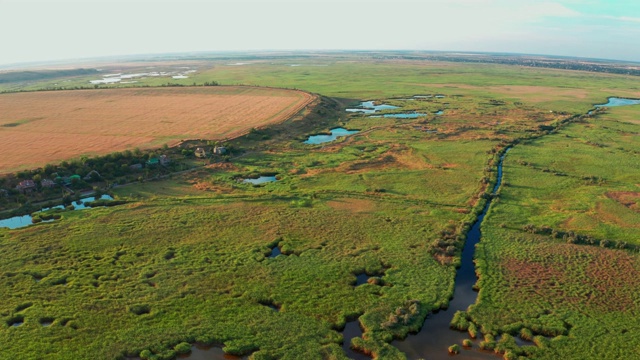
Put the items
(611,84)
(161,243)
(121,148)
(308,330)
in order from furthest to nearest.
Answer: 1. (611,84)
2. (121,148)
3. (161,243)
4. (308,330)

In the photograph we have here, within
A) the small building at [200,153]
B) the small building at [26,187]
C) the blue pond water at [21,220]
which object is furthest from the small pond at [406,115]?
the small building at [26,187]

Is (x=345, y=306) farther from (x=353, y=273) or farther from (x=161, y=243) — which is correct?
(x=161, y=243)

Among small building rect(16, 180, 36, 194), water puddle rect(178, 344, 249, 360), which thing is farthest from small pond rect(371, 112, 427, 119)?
water puddle rect(178, 344, 249, 360)

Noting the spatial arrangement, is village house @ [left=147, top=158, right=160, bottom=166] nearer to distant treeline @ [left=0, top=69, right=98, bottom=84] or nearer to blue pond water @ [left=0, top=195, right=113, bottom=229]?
blue pond water @ [left=0, top=195, right=113, bottom=229]

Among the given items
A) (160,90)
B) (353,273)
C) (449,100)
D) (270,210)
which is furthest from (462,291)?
(160,90)

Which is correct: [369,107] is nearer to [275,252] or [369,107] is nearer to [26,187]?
[275,252]

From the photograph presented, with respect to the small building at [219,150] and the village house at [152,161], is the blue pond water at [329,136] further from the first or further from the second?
the village house at [152,161]
